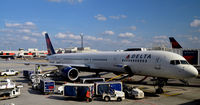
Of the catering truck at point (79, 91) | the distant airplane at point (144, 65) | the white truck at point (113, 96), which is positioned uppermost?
the distant airplane at point (144, 65)

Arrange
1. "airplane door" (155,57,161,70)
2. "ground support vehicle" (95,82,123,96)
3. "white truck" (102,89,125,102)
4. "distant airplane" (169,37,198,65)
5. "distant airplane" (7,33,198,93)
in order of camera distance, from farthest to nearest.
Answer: "distant airplane" (169,37,198,65) → "airplane door" (155,57,161,70) → "ground support vehicle" (95,82,123,96) → "distant airplane" (7,33,198,93) → "white truck" (102,89,125,102)

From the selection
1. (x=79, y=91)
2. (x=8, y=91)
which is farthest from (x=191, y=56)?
(x=8, y=91)

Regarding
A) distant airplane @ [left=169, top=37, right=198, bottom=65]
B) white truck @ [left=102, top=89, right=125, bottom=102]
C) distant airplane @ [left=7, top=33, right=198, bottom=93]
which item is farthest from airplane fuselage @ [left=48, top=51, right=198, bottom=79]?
distant airplane @ [left=169, top=37, right=198, bottom=65]

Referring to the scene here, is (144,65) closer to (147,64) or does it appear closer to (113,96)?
(147,64)

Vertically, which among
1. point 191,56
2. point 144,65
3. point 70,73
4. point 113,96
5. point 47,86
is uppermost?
point 191,56

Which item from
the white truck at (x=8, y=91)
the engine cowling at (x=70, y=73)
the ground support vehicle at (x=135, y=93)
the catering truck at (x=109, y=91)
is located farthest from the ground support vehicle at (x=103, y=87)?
the engine cowling at (x=70, y=73)

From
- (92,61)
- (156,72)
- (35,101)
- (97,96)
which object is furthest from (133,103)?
(92,61)

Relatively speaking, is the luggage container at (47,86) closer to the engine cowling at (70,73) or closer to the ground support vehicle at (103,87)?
the ground support vehicle at (103,87)

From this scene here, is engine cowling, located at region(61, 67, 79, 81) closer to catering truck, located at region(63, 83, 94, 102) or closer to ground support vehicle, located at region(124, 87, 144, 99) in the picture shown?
catering truck, located at region(63, 83, 94, 102)

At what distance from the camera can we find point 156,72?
19.0 m

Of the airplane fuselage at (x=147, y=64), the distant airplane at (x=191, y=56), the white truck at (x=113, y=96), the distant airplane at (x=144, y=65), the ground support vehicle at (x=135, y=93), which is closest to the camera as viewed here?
the white truck at (x=113, y=96)

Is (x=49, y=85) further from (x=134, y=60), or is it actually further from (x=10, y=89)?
(x=134, y=60)

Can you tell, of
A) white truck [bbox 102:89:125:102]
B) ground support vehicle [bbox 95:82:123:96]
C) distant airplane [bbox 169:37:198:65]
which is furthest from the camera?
distant airplane [bbox 169:37:198:65]

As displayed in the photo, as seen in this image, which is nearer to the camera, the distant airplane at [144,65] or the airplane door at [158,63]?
the distant airplane at [144,65]
